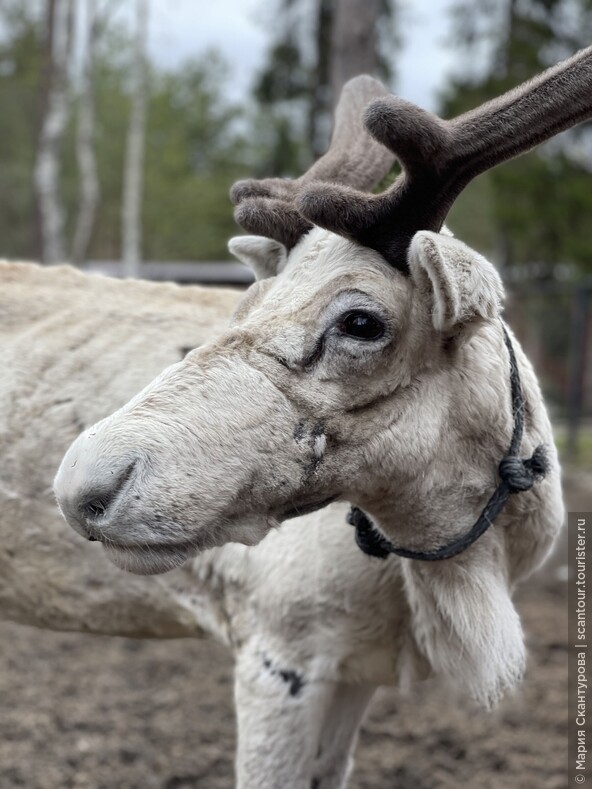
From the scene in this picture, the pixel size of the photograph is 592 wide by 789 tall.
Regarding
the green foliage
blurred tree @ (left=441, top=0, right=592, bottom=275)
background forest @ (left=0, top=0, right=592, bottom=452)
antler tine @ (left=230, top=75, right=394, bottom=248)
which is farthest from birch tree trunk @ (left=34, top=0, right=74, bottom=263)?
the green foliage

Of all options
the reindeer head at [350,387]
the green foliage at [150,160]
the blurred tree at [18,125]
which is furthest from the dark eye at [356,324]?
the green foliage at [150,160]

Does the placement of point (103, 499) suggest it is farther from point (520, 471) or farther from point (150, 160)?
point (150, 160)

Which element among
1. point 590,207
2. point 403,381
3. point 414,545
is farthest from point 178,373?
point 590,207

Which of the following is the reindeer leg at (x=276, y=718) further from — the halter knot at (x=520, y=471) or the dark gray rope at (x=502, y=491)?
the halter knot at (x=520, y=471)

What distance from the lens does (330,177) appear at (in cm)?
281

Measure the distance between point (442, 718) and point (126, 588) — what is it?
Answer: 2.47 metres

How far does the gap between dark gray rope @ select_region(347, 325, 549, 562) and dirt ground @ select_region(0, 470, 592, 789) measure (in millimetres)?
2206

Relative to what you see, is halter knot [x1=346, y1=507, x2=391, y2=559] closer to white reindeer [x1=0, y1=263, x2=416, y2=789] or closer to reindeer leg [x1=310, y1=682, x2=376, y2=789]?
white reindeer [x1=0, y1=263, x2=416, y2=789]

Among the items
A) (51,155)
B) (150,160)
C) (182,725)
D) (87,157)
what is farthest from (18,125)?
(182,725)

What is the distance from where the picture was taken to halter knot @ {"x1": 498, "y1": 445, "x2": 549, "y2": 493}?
2504 mm

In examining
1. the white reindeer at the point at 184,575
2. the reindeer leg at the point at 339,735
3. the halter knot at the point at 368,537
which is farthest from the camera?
the reindeer leg at the point at 339,735

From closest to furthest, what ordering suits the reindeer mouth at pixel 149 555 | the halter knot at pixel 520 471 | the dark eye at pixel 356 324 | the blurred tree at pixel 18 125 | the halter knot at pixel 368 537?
1. the reindeer mouth at pixel 149 555
2. the dark eye at pixel 356 324
3. the halter knot at pixel 520 471
4. the halter knot at pixel 368 537
5. the blurred tree at pixel 18 125

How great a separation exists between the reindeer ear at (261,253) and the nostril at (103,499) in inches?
36.2

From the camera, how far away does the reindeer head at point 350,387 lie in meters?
2.05
